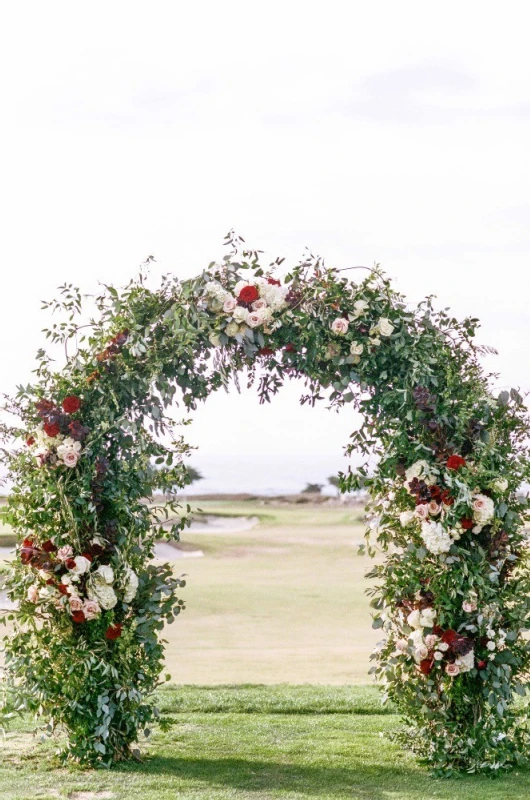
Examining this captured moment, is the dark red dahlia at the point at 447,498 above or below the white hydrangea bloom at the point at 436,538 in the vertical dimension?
above

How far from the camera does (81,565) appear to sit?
480cm

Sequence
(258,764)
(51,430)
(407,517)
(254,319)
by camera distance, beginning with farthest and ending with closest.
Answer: (258,764) → (407,517) → (51,430) → (254,319)

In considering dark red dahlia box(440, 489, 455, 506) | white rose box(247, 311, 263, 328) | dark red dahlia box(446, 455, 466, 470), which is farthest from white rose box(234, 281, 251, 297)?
dark red dahlia box(440, 489, 455, 506)

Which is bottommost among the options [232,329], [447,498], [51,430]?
[447,498]

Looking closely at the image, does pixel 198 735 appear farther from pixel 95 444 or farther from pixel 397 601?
pixel 95 444

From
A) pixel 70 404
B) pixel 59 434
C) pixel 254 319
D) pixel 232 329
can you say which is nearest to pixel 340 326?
pixel 254 319

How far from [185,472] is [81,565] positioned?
80cm

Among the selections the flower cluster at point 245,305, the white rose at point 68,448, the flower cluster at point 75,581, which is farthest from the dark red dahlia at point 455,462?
the white rose at point 68,448

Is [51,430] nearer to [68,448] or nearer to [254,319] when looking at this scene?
[68,448]

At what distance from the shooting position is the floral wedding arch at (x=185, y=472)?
15.9ft

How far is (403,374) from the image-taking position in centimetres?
496

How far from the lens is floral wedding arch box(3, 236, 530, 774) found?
485cm

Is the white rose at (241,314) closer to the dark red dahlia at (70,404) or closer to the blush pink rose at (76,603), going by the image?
the dark red dahlia at (70,404)

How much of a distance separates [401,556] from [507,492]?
29.6 inches
